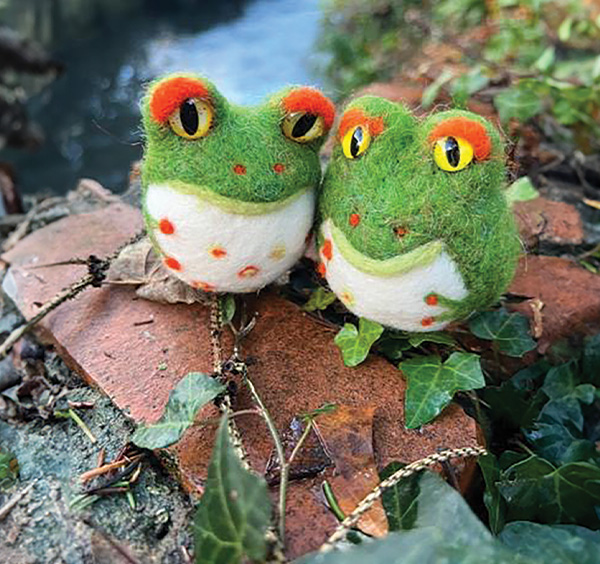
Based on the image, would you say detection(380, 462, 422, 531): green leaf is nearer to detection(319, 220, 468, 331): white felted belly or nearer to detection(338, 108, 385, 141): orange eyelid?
detection(319, 220, 468, 331): white felted belly

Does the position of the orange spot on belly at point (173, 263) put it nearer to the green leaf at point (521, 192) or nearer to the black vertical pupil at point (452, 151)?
the black vertical pupil at point (452, 151)

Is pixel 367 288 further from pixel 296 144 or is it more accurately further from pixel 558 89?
pixel 558 89

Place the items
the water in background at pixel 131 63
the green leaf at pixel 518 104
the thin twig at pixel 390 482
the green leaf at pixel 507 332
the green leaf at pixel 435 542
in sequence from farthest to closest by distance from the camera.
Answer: the water in background at pixel 131 63 → the green leaf at pixel 518 104 → the green leaf at pixel 507 332 → the thin twig at pixel 390 482 → the green leaf at pixel 435 542

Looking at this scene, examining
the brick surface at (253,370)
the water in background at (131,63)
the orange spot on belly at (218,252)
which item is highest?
the orange spot on belly at (218,252)

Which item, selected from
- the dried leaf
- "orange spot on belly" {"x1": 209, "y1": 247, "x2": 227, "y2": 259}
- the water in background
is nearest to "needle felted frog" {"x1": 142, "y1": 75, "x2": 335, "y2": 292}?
"orange spot on belly" {"x1": 209, "y1": 247, "x2": 227, "y2": 259}

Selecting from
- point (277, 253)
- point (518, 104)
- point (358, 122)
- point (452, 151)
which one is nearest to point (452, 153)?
point (452, 151)

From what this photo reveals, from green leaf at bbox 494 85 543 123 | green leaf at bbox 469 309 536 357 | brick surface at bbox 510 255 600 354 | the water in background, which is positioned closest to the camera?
green leaf at bbox 469 309 536 357

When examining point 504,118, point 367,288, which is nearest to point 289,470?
point 367,288

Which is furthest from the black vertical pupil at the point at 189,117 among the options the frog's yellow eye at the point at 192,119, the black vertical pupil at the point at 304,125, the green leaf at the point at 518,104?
the green leaf at the point at 518,104
